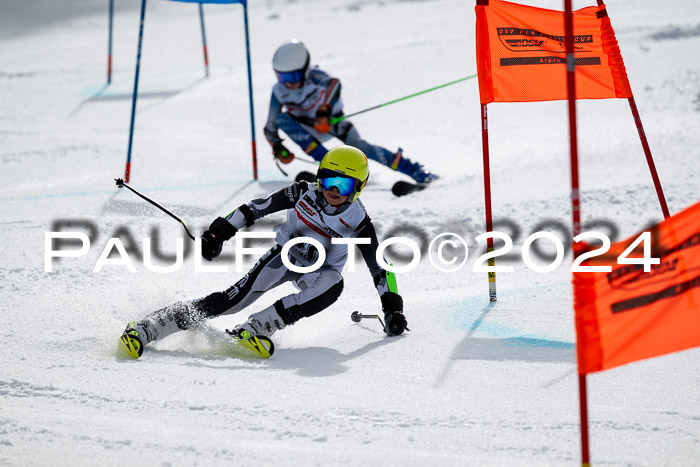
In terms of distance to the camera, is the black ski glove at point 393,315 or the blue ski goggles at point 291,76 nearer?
the black ski glove at point 393,315

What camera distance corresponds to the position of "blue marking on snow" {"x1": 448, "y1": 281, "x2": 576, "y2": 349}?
4.76 metres

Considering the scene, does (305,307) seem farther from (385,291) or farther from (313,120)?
(313,120)

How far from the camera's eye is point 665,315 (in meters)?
3.03

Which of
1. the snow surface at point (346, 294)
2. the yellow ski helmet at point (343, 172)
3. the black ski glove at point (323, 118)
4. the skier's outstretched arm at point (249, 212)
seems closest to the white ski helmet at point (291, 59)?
the black ski glove at point (323, 118)

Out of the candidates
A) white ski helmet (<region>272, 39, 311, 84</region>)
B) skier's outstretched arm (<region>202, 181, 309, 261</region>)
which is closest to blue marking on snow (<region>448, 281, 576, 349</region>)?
skier's outstretched arm (<region>202, 181, 309, 261</region>)

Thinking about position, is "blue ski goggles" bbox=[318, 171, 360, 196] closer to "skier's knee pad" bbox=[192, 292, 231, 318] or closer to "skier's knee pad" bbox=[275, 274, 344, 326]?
"skier's knee pad" bbox=[275, 274, 344, 326]

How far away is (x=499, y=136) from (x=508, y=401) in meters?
7.70

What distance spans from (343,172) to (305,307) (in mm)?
837

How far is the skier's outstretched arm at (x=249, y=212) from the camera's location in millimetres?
4879

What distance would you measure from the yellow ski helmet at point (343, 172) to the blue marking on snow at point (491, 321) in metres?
1.15

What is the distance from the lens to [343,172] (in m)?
4.77

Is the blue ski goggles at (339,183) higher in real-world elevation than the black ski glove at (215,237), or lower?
higher
